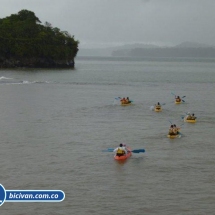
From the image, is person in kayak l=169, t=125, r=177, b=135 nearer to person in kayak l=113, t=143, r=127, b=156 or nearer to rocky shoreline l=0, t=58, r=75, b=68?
person in kayak l=113, t=143, r=127, b=156

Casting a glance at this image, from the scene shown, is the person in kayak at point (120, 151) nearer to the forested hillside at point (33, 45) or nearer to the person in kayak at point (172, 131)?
the person in kayak at point (172, 131)

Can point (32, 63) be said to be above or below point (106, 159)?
above

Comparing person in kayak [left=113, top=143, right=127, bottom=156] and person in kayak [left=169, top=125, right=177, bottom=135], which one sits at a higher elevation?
person in kayak [left=169, top=125, right=177, bottom=135]

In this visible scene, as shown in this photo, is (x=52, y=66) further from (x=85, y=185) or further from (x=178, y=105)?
(x=85, y=185)

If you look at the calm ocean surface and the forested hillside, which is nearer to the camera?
the calm ocean surface

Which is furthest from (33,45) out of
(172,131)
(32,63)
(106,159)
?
(106,159)

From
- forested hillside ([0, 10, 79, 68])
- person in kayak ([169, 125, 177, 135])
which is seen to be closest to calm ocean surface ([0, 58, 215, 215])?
person in kayak ([169, 125, 177, 135])

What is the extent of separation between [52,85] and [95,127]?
165 feet

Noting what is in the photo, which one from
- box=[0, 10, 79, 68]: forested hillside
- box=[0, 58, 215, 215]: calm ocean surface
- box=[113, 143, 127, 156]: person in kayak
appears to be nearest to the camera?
box=[0, 58, 215, 215]: calm ocean surface

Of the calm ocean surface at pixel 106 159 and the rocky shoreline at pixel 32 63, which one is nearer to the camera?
the calm ocean surface at pixel 106 159

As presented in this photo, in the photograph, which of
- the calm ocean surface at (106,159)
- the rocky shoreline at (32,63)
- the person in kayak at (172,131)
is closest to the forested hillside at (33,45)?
the rocky shoreline at (32,63)

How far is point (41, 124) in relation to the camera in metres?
49.6

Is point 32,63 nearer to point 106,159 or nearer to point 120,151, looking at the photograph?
point 106,159

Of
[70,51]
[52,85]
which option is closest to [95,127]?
[52,85]
